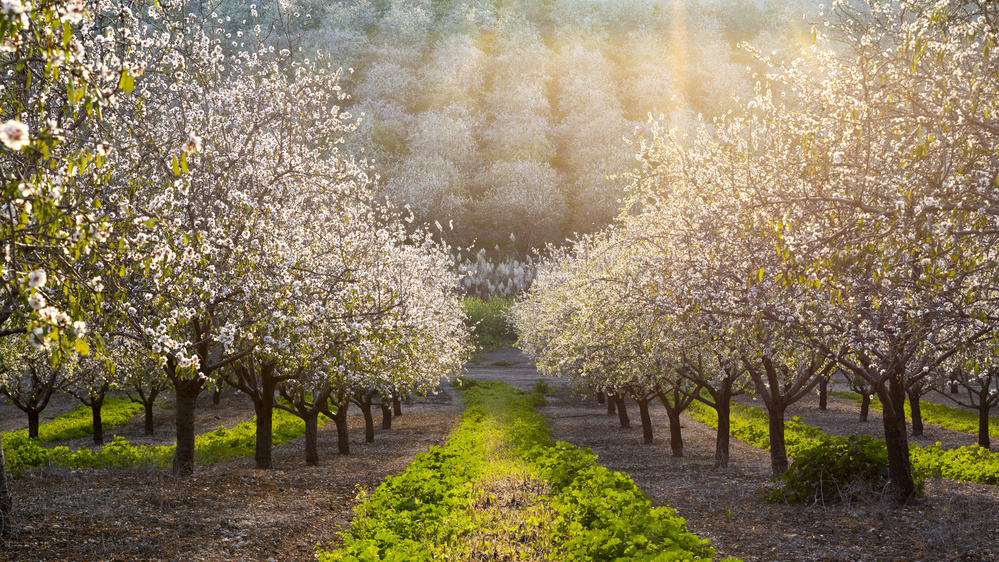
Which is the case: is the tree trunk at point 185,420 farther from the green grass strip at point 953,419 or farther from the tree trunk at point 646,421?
the green grass strip at point 953,419

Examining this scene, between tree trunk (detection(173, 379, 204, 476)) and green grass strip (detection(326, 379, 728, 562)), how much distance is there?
4853 millimetres

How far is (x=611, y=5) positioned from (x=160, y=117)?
467 feet

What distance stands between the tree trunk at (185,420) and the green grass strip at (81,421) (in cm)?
1570

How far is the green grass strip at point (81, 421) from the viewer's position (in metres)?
29.7

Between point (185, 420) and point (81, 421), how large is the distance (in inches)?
929

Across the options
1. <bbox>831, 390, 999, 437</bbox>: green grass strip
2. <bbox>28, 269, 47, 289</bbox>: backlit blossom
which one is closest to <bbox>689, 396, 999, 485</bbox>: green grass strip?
<bbox>831, 390, 999, 437</bbox>: green grass strip

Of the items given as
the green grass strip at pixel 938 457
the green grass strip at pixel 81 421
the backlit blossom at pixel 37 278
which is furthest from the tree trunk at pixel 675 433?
the green grass strip at pixel 81 421

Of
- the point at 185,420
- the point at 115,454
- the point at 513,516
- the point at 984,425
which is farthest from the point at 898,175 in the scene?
the point at 984,425

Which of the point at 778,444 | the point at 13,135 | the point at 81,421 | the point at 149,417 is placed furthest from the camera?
the point at 81,421

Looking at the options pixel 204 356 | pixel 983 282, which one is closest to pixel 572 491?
pixel 983 282

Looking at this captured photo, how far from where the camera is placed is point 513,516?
11109mm

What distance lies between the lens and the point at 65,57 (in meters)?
3.88

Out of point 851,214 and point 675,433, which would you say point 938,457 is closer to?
point 675,433

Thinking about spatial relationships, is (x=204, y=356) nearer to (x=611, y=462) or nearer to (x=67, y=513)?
(x=67, y=513)
